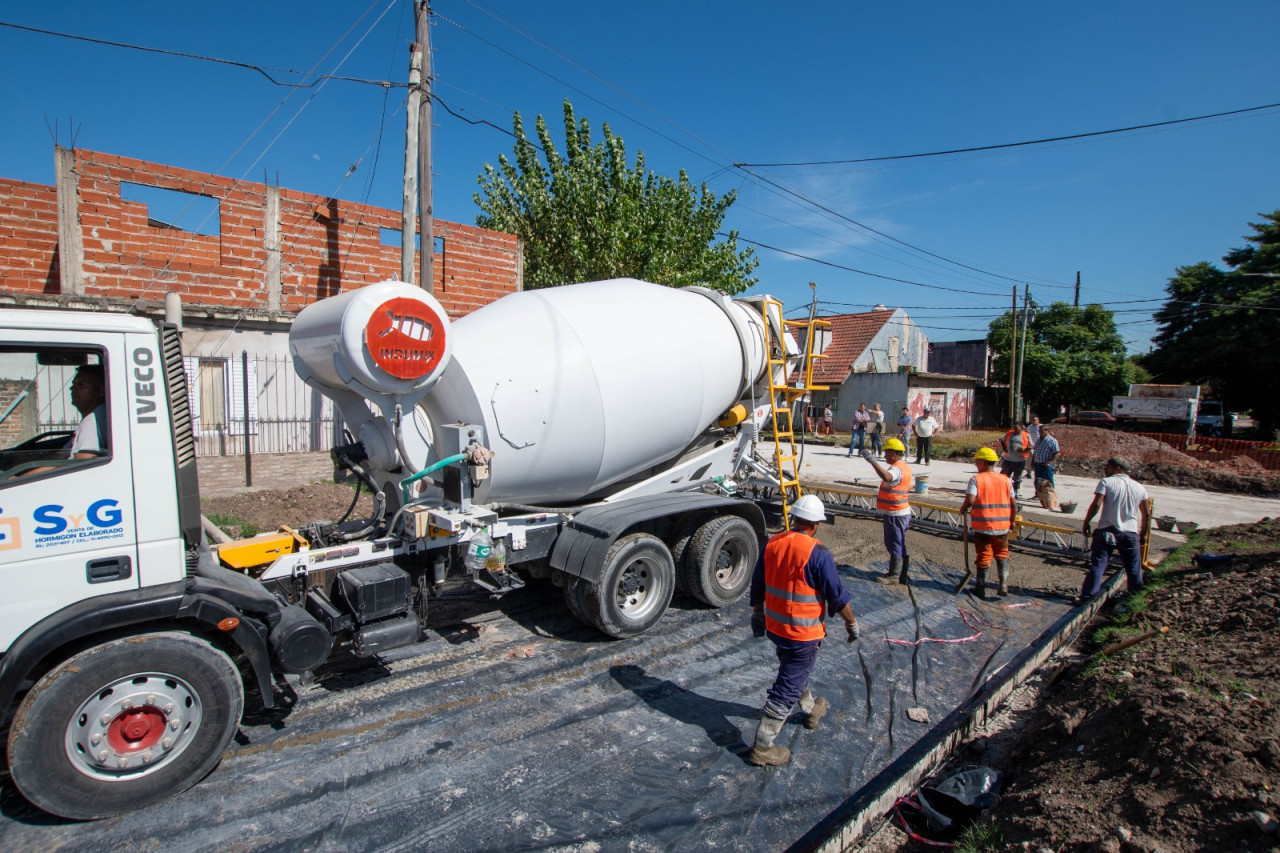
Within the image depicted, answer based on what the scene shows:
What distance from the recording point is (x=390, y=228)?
9984mm

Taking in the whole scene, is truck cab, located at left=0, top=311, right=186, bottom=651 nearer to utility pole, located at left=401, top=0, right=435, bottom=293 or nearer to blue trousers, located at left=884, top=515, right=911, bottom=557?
utility pole, located at left=401, top=0, right=435, bottom=293

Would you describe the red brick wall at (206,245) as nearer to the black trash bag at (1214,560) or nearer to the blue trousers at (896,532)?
the blue trousers at (896,532)

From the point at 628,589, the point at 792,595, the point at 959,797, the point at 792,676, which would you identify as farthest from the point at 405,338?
the point at 959,797

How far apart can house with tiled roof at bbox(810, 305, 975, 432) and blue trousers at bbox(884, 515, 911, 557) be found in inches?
801

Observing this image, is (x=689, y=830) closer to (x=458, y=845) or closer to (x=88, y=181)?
(x=458, y=845)

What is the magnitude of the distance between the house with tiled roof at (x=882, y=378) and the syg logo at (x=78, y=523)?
25.5 m

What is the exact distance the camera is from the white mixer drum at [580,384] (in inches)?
200

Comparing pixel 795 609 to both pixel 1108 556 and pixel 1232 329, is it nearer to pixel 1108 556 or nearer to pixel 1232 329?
pixel 1108 556

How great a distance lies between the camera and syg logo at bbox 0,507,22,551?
9.88ft

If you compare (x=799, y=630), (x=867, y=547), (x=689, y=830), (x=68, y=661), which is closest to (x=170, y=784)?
(x=68, y=661)

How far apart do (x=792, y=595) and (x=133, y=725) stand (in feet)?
11.2

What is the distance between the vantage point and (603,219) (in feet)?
50.1

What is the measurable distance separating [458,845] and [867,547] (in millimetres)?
6642

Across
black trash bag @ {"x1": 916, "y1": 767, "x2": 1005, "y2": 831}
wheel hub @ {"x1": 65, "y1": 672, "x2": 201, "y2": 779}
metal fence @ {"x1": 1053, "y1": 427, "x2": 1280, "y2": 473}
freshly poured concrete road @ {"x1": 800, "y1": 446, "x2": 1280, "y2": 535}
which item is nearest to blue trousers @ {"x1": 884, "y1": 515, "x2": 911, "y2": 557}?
black trash bag @ {"x1": 916, "y1": 767, "x2": 1005, "y2": 831}
